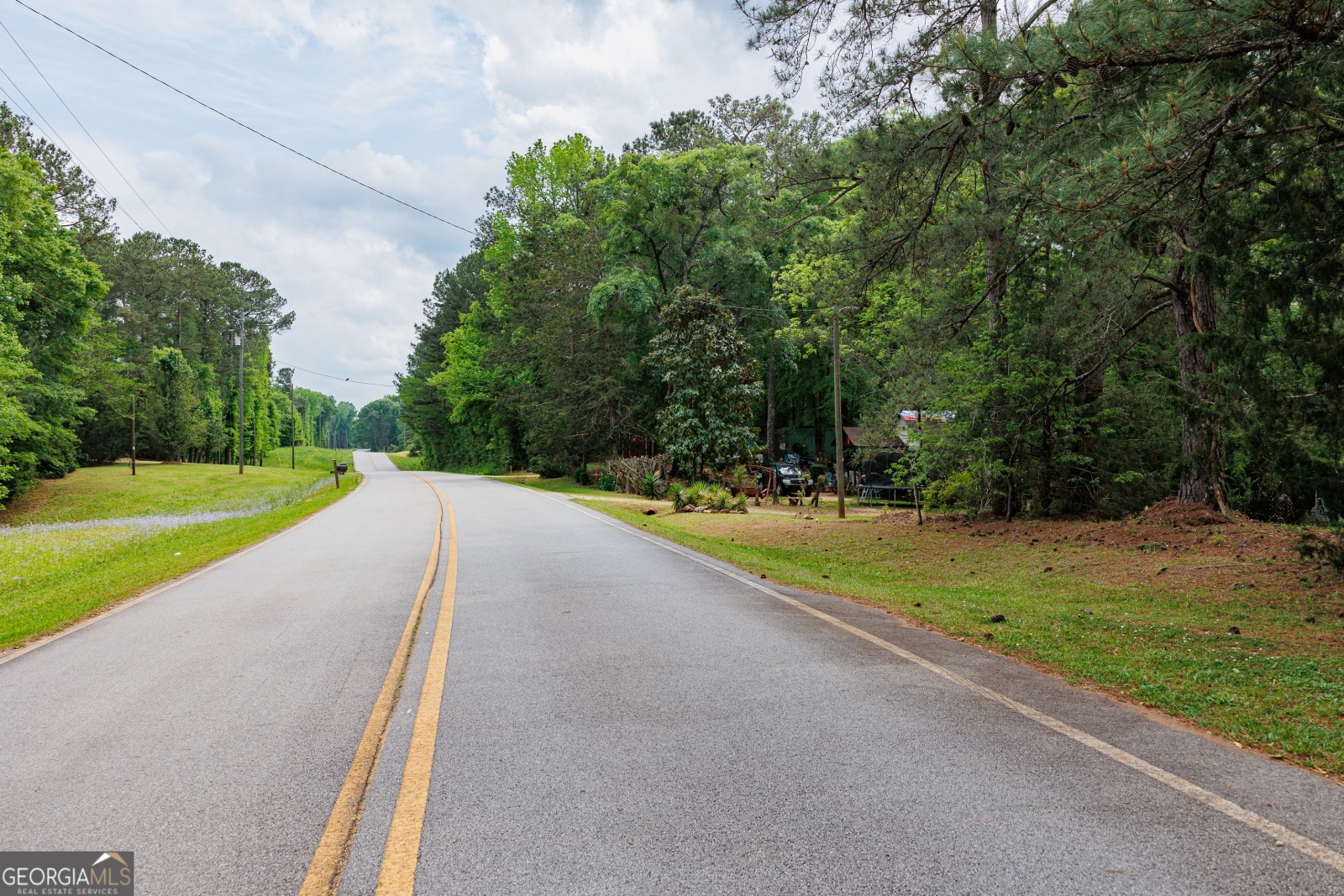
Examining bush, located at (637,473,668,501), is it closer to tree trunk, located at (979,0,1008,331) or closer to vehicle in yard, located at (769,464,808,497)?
vehicle in yard, located at (769,464,808,497)

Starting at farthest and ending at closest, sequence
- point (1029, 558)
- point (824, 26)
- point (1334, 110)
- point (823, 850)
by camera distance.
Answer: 1. point (1029, 558)
2. point (824, 26)
3. point (1334, 110)
4. point (823, 850)

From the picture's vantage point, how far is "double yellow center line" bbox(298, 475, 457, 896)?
97.5 inches

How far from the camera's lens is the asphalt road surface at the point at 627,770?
250 cm

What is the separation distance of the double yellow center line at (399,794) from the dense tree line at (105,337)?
25.9 m

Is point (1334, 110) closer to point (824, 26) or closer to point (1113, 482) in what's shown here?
point (824, 26)

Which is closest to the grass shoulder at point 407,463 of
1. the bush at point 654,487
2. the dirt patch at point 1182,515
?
the bush at point 654,487

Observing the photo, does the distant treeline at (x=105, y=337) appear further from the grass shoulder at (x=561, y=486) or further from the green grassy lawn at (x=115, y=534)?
the grass shoulder at (x=561, y=486)

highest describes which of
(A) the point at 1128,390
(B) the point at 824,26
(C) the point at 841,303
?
(B) the point at 824,26

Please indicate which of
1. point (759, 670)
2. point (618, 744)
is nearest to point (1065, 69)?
point (759, 670)

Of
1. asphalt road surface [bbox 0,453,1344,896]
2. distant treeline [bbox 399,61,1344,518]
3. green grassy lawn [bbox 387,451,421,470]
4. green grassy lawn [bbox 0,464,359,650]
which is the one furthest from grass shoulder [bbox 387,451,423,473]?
asphalt road surface [bbox 0,453,1344,896]

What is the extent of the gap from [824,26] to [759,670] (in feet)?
22.8

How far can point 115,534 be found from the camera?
1712cm

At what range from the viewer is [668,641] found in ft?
18.8

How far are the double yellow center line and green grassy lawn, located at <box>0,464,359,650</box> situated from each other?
4.16 metres
